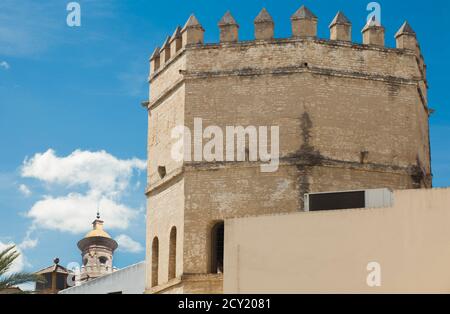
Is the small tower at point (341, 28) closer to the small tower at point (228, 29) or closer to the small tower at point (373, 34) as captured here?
the small tower at point (373, 34)

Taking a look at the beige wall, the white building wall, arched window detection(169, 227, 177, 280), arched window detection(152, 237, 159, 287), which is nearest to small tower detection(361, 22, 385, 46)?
arched window detection(169, 227, 177, 280)

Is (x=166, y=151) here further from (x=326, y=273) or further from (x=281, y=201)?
(x=326, y=273)

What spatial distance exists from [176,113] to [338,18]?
416cm

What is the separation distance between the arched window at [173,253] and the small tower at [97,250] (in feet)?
81.4

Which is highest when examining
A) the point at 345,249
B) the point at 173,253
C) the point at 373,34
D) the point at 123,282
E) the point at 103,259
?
the point at 373,34

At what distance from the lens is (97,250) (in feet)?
157

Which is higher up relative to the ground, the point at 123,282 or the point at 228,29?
the point at 228,29

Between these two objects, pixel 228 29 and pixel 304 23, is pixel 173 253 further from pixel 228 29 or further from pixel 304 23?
pixel 304 23

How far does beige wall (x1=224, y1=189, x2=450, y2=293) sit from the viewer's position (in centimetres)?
1631

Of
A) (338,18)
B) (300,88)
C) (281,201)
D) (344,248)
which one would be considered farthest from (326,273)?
(338,18)

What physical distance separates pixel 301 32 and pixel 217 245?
16.4 ft

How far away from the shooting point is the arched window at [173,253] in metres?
22.5

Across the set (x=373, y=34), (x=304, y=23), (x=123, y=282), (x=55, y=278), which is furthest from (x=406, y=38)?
(x=55, y=278)

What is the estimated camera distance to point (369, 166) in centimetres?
2216
